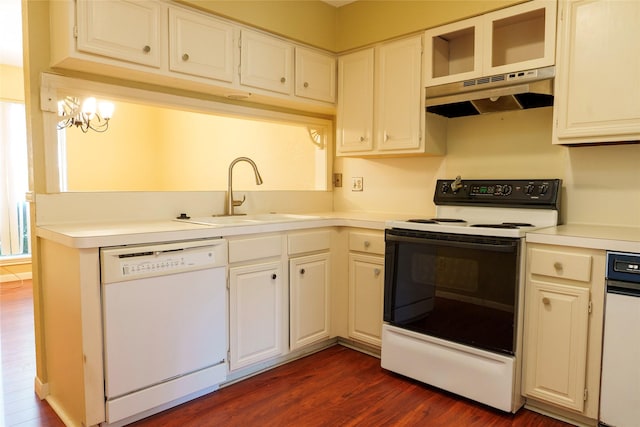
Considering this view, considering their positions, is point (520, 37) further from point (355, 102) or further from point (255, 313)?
point (255, 313)

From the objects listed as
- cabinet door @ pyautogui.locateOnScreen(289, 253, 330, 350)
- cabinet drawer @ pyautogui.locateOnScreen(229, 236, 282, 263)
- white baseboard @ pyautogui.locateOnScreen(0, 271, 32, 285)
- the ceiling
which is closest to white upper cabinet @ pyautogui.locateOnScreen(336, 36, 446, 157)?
cabinet door @ pyautogui.locateOnScreen(289, 253, 330, 350)

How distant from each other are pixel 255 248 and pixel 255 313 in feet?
1.20

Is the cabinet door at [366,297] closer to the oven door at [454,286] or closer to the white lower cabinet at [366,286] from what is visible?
the white lower cabinet at [366,286]

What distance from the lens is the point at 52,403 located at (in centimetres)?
209

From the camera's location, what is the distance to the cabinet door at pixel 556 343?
73.5 inches

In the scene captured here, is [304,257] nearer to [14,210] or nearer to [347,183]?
[347,183]

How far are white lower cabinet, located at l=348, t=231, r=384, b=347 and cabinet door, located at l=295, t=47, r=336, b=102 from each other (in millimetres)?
1052

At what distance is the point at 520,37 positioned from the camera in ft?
8.07

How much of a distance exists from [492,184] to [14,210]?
5375 millimetres

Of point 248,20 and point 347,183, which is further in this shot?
point 347,183

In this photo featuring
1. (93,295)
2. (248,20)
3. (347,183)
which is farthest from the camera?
(347,183)

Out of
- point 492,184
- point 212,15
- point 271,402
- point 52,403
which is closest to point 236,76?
point 212,15

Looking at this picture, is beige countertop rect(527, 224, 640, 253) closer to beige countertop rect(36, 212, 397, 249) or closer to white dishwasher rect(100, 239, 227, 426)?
beige countertop rect(36, 212, 397, 249)

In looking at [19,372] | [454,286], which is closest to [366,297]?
[454,286]
